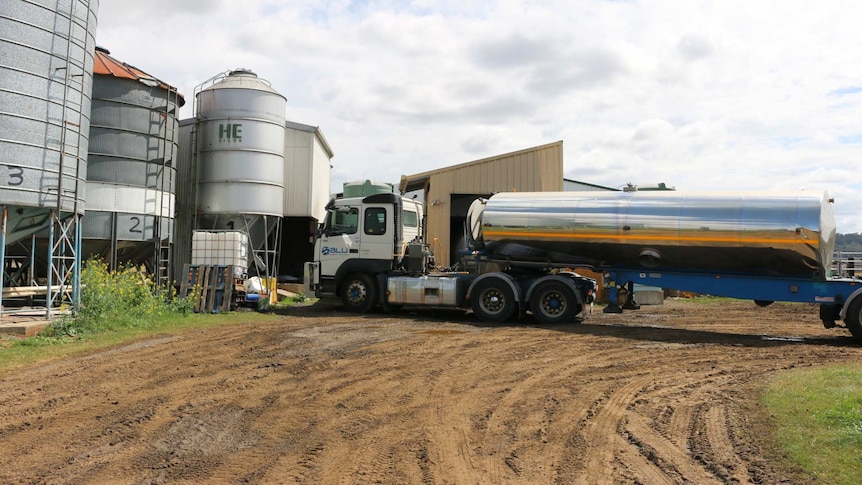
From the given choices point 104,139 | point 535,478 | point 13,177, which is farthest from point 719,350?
point 104,139

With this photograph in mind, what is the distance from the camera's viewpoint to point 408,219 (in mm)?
17844

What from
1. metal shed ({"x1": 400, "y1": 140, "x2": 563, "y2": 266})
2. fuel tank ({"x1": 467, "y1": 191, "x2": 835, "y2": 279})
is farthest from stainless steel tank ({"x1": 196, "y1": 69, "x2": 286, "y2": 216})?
fuel tank ({"x1": 467, "y1": 191, "x2": 835, "y2": 279})

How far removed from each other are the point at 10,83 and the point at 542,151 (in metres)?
16.2

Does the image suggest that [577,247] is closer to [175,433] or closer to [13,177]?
[175,433]

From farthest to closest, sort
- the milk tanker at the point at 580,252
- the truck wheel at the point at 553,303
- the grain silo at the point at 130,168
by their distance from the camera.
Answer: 1. the grain silo at the point at 130,168
2. the truck wheel at the point at 553,303
3. the milk tanker at the point at 580,252

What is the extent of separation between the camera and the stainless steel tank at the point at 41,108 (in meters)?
12.1

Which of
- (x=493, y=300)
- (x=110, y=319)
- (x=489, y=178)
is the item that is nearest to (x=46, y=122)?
(x=110, y=319)

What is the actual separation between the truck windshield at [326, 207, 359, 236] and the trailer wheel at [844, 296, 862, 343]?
38.4ft

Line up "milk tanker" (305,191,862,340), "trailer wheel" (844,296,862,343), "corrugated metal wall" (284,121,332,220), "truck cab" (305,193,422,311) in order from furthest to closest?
1. "corrugated metal wall" (284,121,332,220)
2. "truck cab" (305,193,422,311)
3. "milk tanker" (305,191,862,340)
4. "trailer wheel" (844,296,862,343)

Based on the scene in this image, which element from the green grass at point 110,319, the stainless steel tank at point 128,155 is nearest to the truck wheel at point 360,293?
the green grass at point 110,319

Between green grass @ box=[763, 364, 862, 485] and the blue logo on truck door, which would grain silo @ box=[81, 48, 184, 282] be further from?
green grass @ box=[763, 364, 862, 485]

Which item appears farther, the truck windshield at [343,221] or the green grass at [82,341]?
the truck windshield at [343,221]

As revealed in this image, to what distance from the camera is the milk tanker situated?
43.3 feet

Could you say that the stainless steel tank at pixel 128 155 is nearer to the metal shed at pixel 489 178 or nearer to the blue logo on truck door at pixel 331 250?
the blue logo on truck door at pixel 331 250
